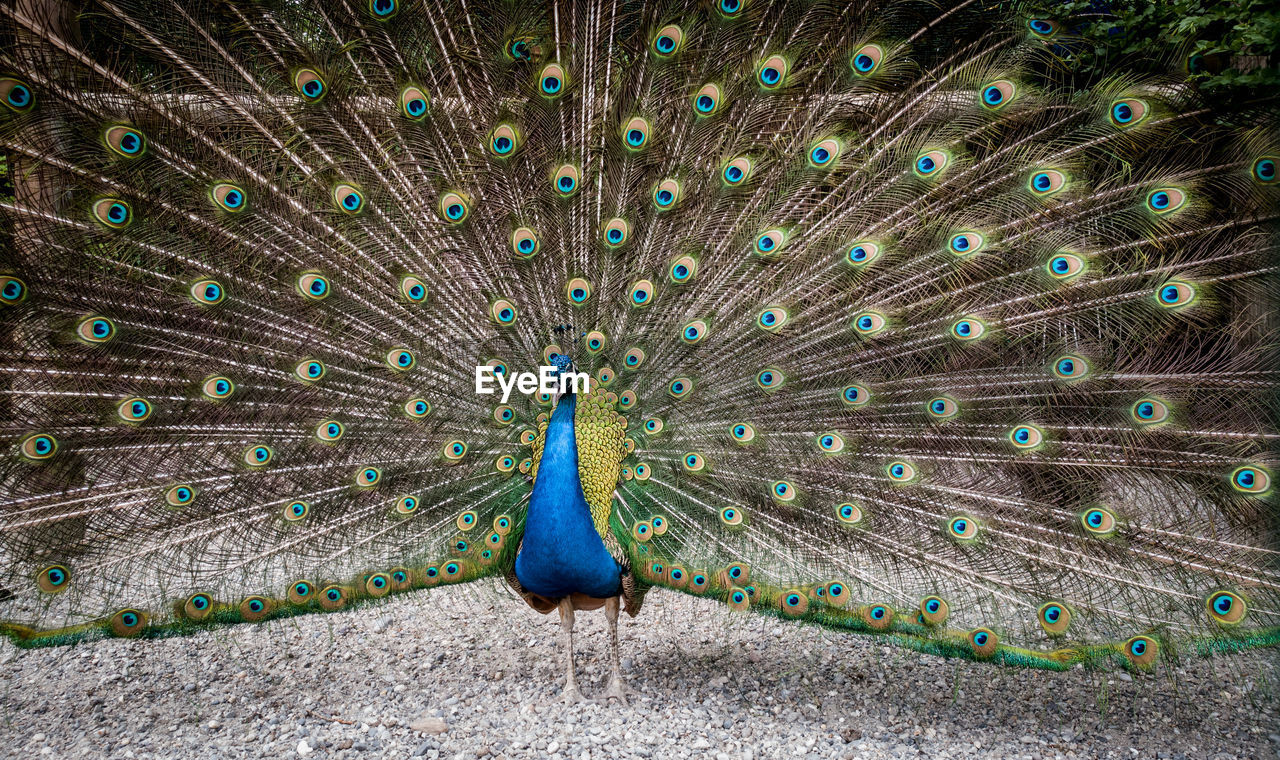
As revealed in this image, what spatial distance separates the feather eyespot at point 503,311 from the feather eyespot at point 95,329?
58.9 inches

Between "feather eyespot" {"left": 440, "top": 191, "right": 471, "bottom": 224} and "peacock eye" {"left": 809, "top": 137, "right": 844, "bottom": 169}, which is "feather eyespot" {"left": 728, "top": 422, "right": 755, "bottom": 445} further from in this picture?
"feather eyespot" {"left": 440, "top": 191, "right": 471, "bottom": 224}

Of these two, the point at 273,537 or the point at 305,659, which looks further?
the point at 305,659

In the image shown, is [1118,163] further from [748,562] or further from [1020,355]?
[748,562]

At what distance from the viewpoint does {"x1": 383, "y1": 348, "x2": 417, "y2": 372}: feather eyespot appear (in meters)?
3.25

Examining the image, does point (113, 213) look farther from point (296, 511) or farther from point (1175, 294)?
point (1175, 294)

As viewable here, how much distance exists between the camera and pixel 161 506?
121 inches

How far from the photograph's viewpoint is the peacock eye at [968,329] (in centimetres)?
297

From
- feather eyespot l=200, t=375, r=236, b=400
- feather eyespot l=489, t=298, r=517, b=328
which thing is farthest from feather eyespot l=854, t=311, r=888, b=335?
feather eyespot l=200, t=375, r=236, b=400

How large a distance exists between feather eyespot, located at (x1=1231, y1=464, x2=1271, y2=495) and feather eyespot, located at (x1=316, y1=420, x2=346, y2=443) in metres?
3.55

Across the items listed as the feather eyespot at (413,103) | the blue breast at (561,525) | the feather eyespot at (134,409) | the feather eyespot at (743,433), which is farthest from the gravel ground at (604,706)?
the feather eyespot at (413,103)

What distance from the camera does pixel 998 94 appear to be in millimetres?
2898

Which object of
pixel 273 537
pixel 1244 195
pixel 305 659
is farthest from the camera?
pixel 305 659

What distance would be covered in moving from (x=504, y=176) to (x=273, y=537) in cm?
183

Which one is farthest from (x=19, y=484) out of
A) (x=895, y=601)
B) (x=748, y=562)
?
(x=895, y=601)
